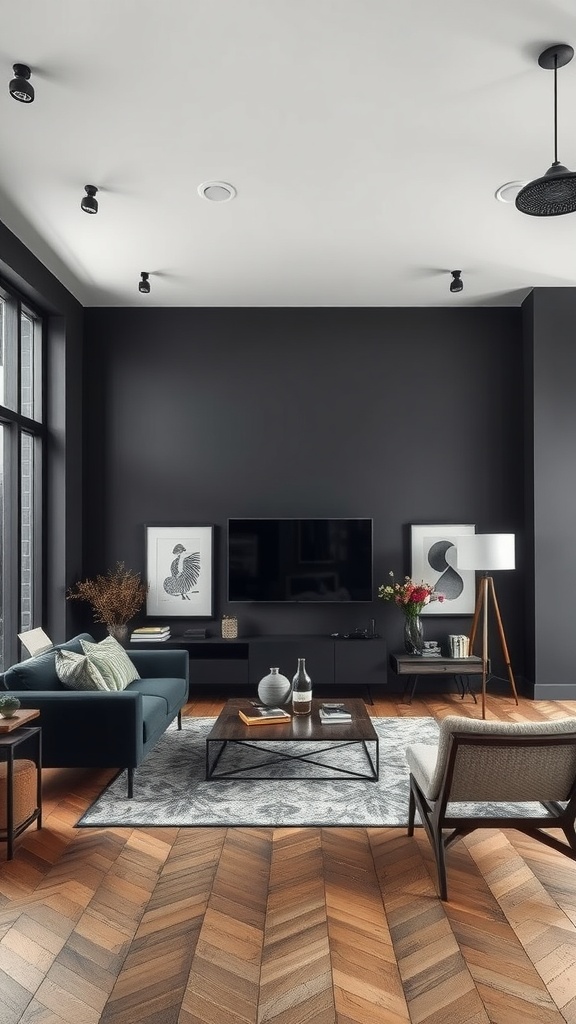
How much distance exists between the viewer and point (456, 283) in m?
5.54

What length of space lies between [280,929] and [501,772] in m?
0.97

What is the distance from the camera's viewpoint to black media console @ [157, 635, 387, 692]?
5.82m

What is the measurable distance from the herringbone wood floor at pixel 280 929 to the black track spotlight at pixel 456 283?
13.1ft

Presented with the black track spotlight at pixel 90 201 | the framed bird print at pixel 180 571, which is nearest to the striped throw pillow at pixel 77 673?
the framed bird print at pixel 180 571

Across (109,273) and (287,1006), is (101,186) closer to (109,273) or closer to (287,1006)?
(109,273)

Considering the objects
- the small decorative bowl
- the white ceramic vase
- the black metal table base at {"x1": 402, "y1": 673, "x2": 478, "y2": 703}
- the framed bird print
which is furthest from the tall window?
the black metal table base at {"x1": 402, "y1": 673, "x2": 478, "y2": 703}

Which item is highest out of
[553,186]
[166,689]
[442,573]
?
[553,186]

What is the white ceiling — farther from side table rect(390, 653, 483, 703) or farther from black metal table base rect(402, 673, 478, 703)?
black metal table base rect(402, 673, 478, 703)

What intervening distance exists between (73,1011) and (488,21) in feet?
12.3

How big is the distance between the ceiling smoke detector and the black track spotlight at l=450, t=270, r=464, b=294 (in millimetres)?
2056

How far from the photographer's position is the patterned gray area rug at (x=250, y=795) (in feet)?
11.1

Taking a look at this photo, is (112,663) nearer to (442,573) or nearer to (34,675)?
(34,675)

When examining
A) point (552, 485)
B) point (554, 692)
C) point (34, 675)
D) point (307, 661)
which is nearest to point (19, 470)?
point (34, 675)

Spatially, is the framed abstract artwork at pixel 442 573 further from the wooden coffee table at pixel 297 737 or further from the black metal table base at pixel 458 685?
the wooden coffee table at pixel 297 737
